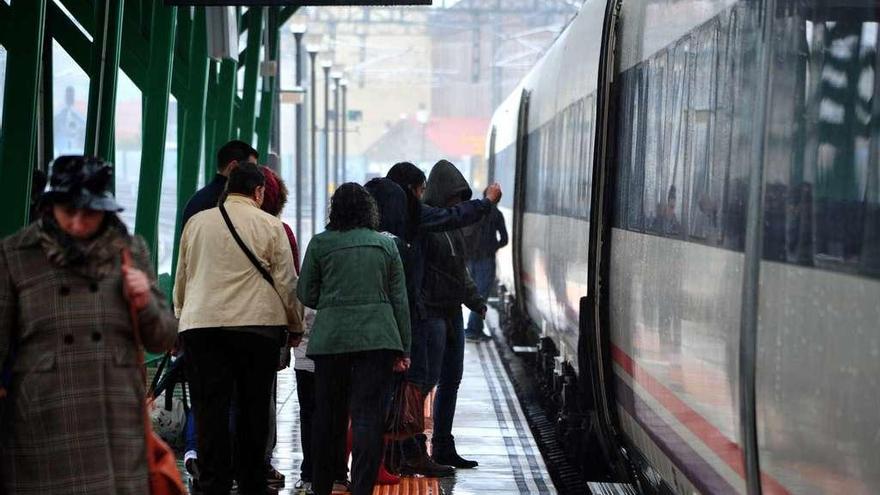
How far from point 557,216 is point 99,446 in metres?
8.02

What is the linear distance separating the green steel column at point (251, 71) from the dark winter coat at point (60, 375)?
14.2m

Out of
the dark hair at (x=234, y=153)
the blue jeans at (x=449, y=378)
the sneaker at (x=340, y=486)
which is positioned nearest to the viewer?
the sneaker at (x=340, y=486)

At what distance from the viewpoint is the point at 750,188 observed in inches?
195

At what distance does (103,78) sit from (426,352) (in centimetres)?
262

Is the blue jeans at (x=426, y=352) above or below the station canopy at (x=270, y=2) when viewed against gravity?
below

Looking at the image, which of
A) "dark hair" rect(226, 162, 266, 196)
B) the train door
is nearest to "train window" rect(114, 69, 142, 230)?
the train door

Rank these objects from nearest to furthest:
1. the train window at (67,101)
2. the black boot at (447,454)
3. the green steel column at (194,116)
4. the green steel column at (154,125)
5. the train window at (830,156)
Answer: the train window at (830,156) < the black boot at (447,454) < the train window at (67,101) < the green steel column at (154,125) < the green steel column at (194,116)

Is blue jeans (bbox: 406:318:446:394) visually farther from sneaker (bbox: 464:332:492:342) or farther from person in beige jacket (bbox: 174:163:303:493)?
sneaker (bbox: 464:332:492:342)

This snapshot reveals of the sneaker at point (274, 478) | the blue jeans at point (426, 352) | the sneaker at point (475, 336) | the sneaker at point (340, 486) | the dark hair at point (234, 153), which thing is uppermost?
the dark hair at point (234, 153)

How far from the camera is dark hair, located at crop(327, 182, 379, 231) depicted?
7895mm

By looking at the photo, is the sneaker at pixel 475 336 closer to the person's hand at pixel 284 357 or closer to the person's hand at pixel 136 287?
the person's hand at pixel 284 357

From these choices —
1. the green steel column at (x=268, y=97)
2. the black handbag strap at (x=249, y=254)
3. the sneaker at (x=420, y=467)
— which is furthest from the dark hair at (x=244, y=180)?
the green steel column at (x=268, y=97)

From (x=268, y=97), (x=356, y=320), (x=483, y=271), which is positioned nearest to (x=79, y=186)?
(x=356, y=320)

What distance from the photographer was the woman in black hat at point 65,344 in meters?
4.99
